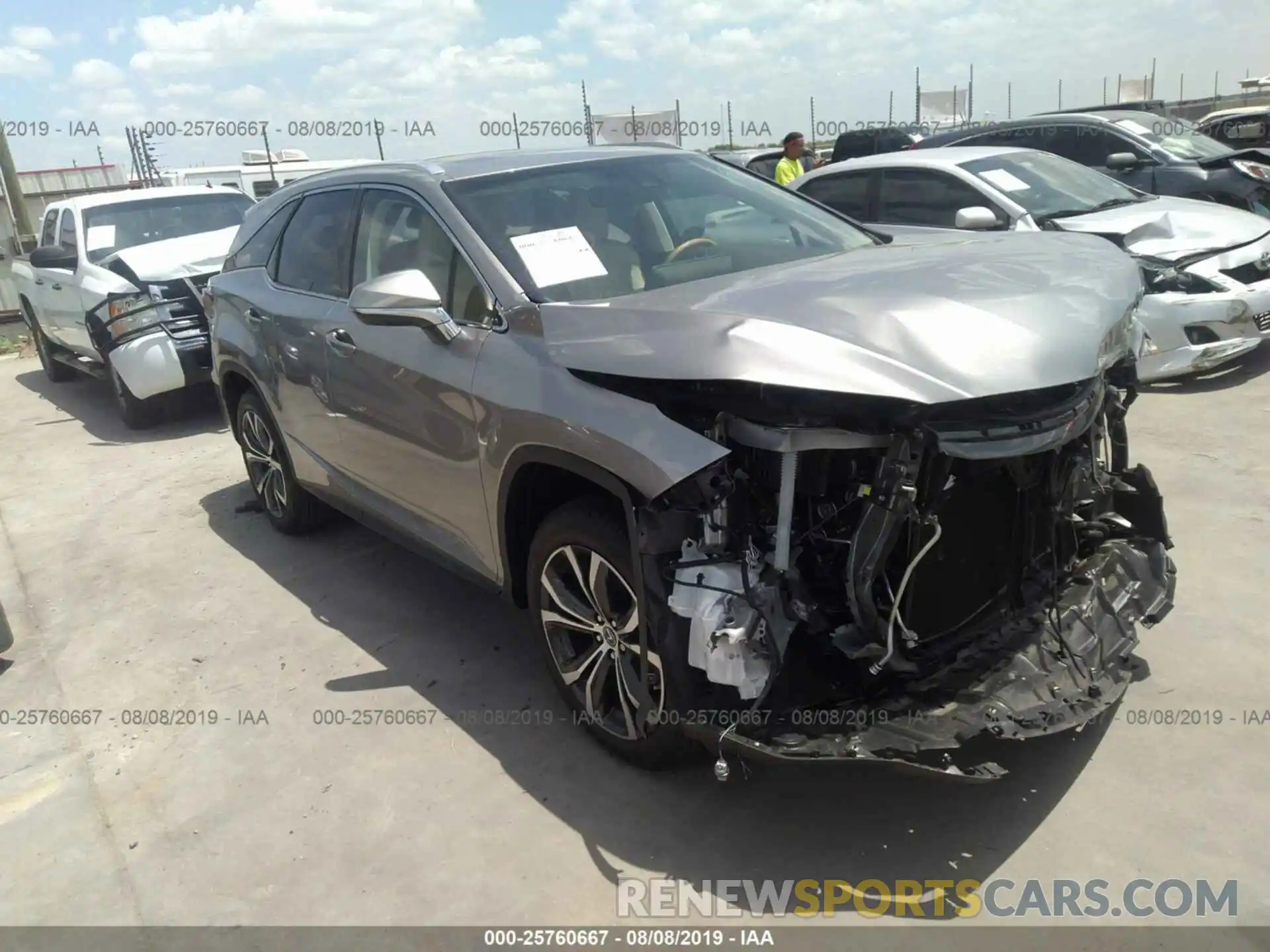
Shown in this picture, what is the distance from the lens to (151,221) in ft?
30.7

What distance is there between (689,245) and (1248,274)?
16.0 ft

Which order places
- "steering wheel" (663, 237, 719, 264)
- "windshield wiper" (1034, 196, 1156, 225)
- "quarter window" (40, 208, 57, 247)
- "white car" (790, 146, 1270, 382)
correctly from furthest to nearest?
"quarter window" (40, 208, 57, 247)
"windshield wiper" (1034, 196, 1156, 225)
"white car" (790, 146, 1270, 382)
"steering wheel" (663, 237, 719, 264)

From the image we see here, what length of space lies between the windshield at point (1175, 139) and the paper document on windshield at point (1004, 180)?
322 cm

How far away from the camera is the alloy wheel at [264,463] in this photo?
530 cm

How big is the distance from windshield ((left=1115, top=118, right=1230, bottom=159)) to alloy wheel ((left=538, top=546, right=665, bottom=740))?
8881mm

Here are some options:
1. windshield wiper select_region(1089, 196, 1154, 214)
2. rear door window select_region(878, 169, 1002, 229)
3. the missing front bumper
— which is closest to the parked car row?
the missing front bumper

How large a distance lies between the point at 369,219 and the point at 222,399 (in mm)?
2154

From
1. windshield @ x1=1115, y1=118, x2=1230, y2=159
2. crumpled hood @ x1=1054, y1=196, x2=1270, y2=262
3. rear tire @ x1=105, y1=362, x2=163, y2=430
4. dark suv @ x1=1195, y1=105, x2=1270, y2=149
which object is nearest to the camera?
crumpled hood @ x1=1054, y1=196, x2=1270, y2=262

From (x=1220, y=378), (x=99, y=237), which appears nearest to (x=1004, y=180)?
(x=1220, y=378)

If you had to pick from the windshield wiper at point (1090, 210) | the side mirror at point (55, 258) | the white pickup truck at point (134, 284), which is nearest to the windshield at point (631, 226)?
the windshield wiper at point (1090, 210)

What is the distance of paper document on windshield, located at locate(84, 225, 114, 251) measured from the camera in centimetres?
906

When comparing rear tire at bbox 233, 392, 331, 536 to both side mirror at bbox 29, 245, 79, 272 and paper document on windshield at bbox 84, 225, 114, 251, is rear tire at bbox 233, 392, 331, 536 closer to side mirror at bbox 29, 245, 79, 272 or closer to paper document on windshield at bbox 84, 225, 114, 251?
side mirror at bbox 29, 245, 79, 272

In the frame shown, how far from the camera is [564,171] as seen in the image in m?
3.74

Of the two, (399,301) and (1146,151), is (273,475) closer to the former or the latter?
(399,301)
